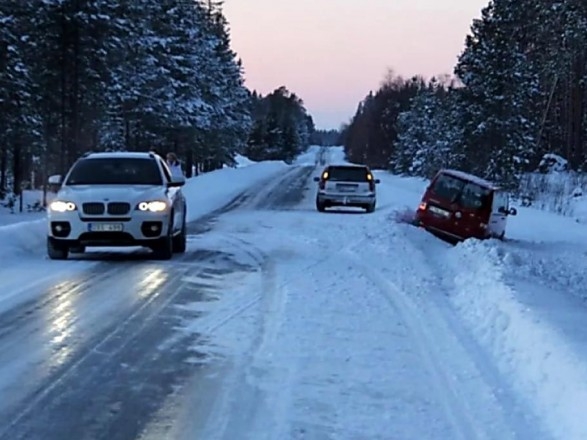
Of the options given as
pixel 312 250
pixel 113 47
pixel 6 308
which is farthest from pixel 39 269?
pixel 113 47

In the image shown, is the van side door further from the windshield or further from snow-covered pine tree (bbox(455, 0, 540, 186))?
snow-covered pine tree (bbox(455, 0, 540, 186))

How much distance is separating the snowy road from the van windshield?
7119 millimetres

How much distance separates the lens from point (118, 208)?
15250 millimetres

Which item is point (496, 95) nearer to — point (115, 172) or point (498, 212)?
point (498, 212)

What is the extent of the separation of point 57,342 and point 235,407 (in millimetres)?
2702

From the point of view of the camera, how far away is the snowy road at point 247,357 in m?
6.11

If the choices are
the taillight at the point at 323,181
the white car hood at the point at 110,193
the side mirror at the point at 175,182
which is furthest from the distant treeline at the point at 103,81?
the white car hood at the point at 110,193

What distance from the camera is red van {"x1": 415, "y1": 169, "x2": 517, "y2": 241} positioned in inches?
846

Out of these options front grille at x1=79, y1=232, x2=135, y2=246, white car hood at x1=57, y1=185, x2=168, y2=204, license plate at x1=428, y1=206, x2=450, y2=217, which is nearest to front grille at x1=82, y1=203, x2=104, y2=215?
white car hood at x1=57, y1=185, x2=168, y2=204

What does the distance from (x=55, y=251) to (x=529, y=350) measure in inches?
374

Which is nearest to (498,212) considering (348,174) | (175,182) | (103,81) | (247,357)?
(175,182)

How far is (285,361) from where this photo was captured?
7.86m

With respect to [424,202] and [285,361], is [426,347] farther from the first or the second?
[424,202]

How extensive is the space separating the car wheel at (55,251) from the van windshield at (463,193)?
32.1ft
